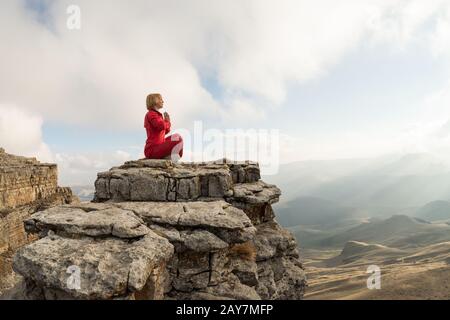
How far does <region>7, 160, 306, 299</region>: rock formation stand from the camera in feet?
27.6

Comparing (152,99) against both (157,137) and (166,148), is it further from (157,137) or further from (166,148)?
(166,148)

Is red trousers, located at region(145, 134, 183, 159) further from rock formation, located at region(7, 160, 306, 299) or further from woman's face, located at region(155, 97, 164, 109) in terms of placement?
woman's face, located at region(155, 97, 164, 109)

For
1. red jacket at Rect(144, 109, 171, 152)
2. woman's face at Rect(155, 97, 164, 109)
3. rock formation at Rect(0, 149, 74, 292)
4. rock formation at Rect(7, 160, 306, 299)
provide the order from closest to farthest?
rock formation at Rect(7, 160, 306, 299) < red jacket at Rect(144, 109, 171, 152) < woman's face at Rect(155, 97, 164, 109) < rock formation at Rect(0, 149, 74, 292)

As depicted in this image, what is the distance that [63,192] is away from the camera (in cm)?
4181

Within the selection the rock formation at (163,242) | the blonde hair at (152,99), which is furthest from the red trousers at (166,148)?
the blonde hair at (152,99)

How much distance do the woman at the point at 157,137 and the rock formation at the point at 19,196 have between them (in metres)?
21.0

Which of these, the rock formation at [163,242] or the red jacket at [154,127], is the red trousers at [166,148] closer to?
the red jacket at [154,127]

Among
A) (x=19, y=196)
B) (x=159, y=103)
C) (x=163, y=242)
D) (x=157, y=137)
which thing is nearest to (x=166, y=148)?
(x=157, y=137)

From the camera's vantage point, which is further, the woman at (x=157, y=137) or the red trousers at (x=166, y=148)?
the red trousers at (x=166, y=148)

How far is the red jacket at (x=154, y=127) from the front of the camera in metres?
16.9

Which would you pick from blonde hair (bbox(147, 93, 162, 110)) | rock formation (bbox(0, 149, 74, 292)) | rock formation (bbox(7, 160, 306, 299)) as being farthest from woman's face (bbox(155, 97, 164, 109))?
rock formation (bbox(0, 149, 74, 292))
